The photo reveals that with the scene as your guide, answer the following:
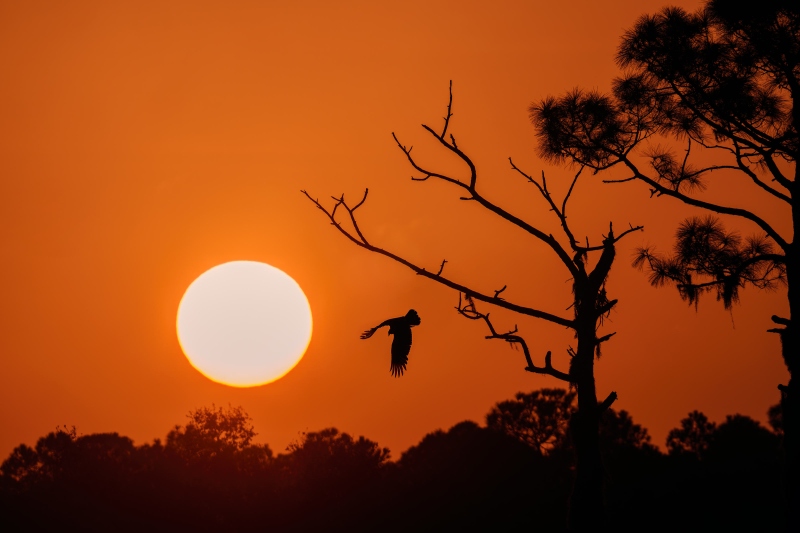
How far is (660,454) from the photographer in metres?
71.4

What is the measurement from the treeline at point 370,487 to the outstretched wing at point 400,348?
43174 mm

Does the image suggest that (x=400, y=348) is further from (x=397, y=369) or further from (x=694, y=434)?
(x=694, y=434)

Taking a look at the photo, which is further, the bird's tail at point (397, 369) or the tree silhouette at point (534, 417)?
the tree silhouette at point (534, 417)

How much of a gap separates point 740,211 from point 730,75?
303cm

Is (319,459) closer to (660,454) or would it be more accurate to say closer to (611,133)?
(660,454)

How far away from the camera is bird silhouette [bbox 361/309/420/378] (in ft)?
44.1

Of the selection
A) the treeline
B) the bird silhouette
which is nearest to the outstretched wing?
the bird silhouette

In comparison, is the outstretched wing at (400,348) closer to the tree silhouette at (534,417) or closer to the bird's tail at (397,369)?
the bird's tail at (397,369)

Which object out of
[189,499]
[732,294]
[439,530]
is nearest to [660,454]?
[439,530]

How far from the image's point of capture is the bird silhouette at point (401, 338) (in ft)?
44.1

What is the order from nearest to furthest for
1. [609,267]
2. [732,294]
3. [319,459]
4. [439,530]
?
1. [609,267]
2. [732,294]
3. [439,530]
4. [319,459]

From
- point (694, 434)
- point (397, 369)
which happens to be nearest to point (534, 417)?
point (694, 434)

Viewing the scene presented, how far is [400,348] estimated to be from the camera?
44.4 feet

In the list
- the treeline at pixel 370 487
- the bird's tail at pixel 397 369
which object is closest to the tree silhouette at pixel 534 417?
the treeline at pixel 370 487
